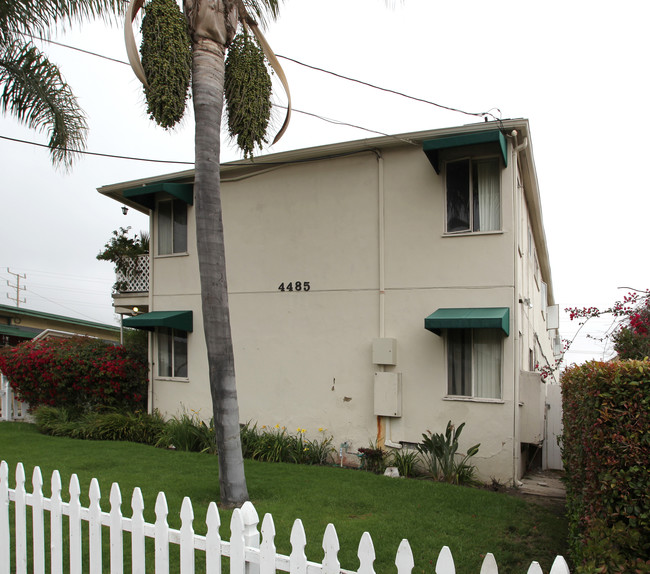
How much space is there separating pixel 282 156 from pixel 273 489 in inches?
266

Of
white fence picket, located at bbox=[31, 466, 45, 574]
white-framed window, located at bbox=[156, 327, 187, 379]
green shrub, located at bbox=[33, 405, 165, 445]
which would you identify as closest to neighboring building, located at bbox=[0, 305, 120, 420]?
green shrub, located at bbox=[33, 405, 165, 445]

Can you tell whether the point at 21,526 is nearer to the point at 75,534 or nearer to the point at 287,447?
the point at 75,534

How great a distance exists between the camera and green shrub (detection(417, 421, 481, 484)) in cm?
888

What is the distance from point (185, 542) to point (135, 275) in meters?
11.7

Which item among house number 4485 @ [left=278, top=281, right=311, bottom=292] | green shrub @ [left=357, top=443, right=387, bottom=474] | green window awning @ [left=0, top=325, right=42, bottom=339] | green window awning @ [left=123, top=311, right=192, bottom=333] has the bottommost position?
green shrub @ [left=357, top=443, right=387, bottom=474]

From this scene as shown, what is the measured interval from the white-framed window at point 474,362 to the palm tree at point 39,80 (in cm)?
869

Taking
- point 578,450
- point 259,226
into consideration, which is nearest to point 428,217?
point 259,226

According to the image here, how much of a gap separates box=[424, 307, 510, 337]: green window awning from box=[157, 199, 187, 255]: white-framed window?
6.68 metres

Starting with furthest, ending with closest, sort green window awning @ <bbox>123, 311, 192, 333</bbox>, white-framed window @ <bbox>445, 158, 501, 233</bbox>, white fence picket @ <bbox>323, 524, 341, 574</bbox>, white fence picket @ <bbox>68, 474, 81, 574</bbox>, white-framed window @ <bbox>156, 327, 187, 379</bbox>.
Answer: white-framed window @ <bbox>156, 327, 187, 379</bbox>
green window awning @ <bbox>123, 311, 192, 333</bbox>
white-framed window @ <bbox>445, 158, 501, 233</bbox>
white fence picket @ <bbox>68, 474, 81, 574</bbox>
white fence picket @ <bbox>323, 524, 341, 574</bbox>

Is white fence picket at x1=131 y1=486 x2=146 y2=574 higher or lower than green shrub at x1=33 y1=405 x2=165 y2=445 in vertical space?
higher

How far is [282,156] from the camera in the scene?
11250 millimetres

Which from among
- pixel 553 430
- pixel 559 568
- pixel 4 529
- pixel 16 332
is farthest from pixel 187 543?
pixel 16 332

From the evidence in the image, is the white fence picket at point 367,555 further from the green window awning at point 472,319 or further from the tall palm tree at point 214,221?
the green window awning at point 472,319

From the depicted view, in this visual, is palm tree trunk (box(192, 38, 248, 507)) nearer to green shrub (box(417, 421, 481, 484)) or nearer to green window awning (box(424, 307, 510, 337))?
green shrub (box(417, 421, 481, 484))
